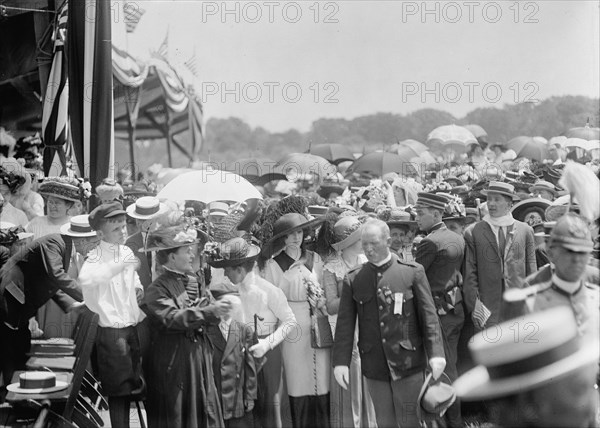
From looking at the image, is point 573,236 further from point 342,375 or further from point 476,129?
point 476,129

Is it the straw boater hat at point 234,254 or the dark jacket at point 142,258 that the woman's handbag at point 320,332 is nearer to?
the straw boater hat at point 234,254

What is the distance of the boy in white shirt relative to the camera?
570 cm

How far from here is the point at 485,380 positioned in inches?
192

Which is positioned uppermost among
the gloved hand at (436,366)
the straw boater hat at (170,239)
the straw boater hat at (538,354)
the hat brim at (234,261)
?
the straw boater hat at (170,239)

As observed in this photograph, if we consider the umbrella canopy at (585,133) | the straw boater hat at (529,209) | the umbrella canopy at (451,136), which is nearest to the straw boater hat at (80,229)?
the straw boater hat at (529,209)

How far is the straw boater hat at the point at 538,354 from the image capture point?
4.64 metres

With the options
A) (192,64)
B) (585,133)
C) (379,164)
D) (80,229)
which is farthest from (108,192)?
(585,133)

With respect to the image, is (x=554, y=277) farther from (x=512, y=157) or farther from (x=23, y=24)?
(x=512, y=157)

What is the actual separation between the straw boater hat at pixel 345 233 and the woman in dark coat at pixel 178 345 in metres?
1.33

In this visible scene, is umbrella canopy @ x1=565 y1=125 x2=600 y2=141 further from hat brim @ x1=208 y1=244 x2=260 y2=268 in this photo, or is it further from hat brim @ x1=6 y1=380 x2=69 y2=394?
hat brim @ x1=6 y1=380 x2=69 y2=394

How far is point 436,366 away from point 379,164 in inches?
396

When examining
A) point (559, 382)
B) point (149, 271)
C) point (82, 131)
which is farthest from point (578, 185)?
point (82, 131)

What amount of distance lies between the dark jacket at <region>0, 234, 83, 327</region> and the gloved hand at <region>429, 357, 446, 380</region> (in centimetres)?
250

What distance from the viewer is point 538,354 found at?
15.3ft
